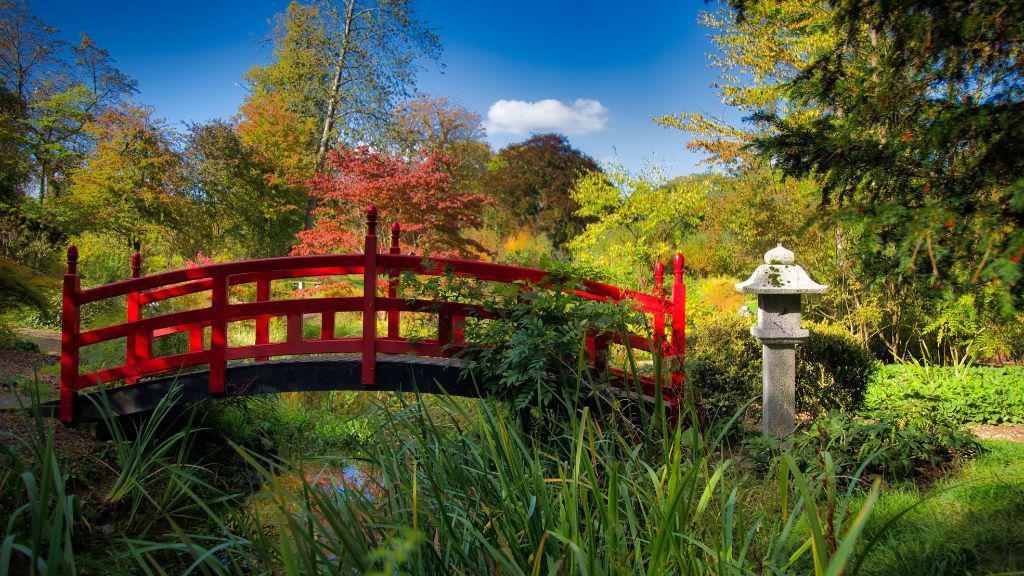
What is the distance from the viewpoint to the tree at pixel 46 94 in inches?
502

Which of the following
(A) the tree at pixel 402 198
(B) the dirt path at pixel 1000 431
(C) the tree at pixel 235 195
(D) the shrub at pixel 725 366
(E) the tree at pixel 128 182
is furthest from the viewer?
(C) the tree at pixel 235 195

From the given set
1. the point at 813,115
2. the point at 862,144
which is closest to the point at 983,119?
the point at 862,144

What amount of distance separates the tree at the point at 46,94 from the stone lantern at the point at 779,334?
550 inches

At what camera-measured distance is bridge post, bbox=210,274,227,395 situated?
373 centimetres

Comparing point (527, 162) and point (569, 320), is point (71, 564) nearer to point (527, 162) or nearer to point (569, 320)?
point (569, 320)

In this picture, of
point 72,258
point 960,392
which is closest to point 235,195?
point 72,258

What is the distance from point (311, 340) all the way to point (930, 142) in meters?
3.13

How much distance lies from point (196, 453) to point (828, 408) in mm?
4710

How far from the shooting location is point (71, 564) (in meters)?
1.21

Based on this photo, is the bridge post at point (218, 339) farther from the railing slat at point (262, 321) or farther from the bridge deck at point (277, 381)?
the railing slat at point (262, 321)

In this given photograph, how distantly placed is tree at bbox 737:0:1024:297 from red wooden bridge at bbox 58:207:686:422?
134 centimetres

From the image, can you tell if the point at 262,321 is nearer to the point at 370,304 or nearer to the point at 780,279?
the point at 370,304

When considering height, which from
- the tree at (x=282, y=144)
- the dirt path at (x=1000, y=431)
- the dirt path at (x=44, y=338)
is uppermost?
the tree at (x=282, y=144)

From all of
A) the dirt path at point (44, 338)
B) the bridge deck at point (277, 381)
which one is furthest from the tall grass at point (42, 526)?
the dirt path at point (44, 338)
